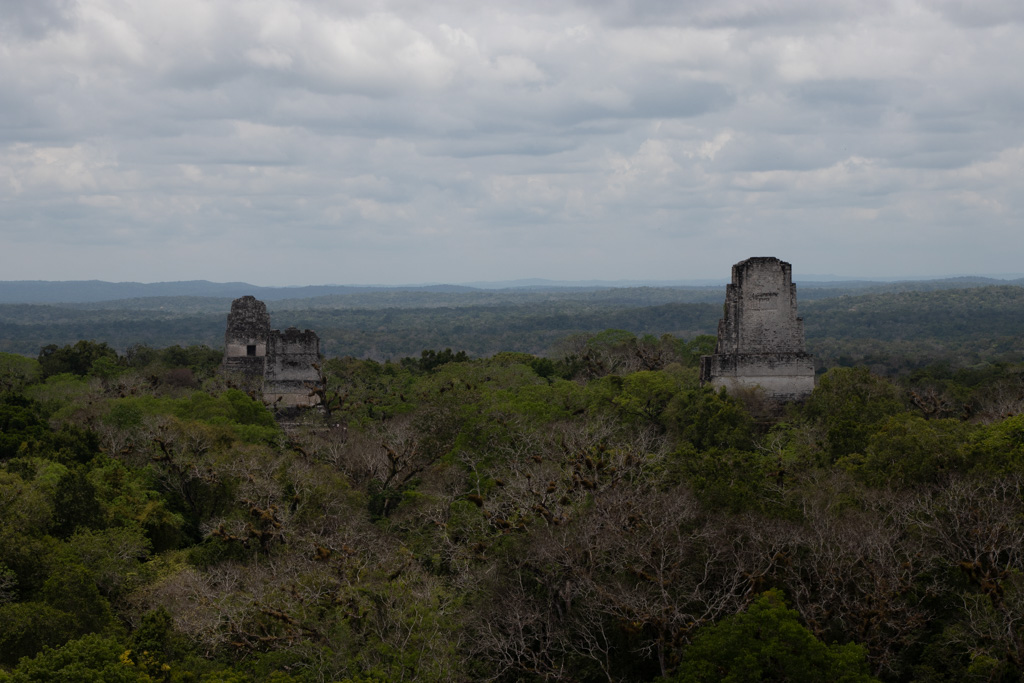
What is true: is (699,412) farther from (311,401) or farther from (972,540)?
(311,401)

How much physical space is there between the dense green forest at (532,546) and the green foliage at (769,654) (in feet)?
0.10

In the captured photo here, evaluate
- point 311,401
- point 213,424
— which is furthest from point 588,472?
point 311,401

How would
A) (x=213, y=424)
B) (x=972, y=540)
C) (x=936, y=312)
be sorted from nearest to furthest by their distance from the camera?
(x=972, y=540), (x=213, y=424), (x=936, y=312)

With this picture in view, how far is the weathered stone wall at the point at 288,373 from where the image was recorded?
3388cm

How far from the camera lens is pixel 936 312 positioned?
140 meters

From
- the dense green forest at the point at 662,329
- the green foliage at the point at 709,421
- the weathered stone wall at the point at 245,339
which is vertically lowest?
the dense green forest at the point at 662,329

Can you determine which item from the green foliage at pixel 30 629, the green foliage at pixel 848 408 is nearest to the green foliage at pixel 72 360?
the green foliage at pixel 848 408

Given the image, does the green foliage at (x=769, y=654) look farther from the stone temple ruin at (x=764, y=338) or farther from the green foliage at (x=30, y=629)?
the stone temple ruin at (x=764, y=338)

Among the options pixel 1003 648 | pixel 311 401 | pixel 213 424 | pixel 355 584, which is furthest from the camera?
pixel 311 401

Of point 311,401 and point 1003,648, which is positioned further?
point 311,401

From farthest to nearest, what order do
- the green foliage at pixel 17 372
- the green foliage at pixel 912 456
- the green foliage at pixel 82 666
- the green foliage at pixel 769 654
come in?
the green foliage at pixel 17 372 → the green foliage at pixel 912 456 → the green foliage at pixel 82 666 → the green foliage at pixel 769 654

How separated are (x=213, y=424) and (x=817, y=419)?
48.9 ft

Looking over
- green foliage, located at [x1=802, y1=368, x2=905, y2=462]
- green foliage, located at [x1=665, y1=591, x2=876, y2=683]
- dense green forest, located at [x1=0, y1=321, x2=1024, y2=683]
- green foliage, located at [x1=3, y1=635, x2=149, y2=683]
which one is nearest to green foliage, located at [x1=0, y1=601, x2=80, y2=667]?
dense green forest, located at [x1=0, y1=321, x2=1024, y2=683]

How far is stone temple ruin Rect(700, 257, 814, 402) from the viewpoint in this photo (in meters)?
27.9
